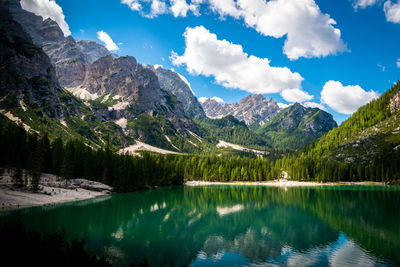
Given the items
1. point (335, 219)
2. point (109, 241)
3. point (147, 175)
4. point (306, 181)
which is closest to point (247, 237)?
point (109, 241)

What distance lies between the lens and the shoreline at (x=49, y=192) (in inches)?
2088

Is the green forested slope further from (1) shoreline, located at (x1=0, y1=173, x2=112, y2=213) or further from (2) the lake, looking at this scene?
(1) shoreline, located at (x1=0, y1=173, x2=112, y2=213)

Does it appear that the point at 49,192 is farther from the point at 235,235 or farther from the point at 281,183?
the point at 281,183

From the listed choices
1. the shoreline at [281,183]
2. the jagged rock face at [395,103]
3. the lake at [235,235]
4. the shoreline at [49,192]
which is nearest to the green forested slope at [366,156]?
the jagged rock face at [395,103]

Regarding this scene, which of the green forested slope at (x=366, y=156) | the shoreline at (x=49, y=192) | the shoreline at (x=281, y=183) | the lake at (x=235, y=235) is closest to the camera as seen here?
the lake at (x=235, y=235)

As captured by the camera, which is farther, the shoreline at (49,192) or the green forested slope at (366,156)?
the green forested slope at (366,156)

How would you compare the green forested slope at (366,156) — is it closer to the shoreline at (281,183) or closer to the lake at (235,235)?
the shoreline at (281,183)

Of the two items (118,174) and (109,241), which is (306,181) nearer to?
(118,174)

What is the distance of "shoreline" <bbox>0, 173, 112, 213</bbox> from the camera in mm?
53031

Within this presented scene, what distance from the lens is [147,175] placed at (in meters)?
114

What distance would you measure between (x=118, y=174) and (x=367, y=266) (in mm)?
88999

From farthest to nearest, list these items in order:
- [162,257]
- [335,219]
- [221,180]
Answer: [221,180], [335,219], [162,257]

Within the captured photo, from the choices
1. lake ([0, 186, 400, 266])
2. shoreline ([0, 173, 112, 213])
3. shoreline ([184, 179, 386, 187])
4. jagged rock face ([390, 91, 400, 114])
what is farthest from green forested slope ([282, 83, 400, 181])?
shoreline ([0, 173, 112, 213])

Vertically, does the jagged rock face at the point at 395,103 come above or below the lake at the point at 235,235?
above
